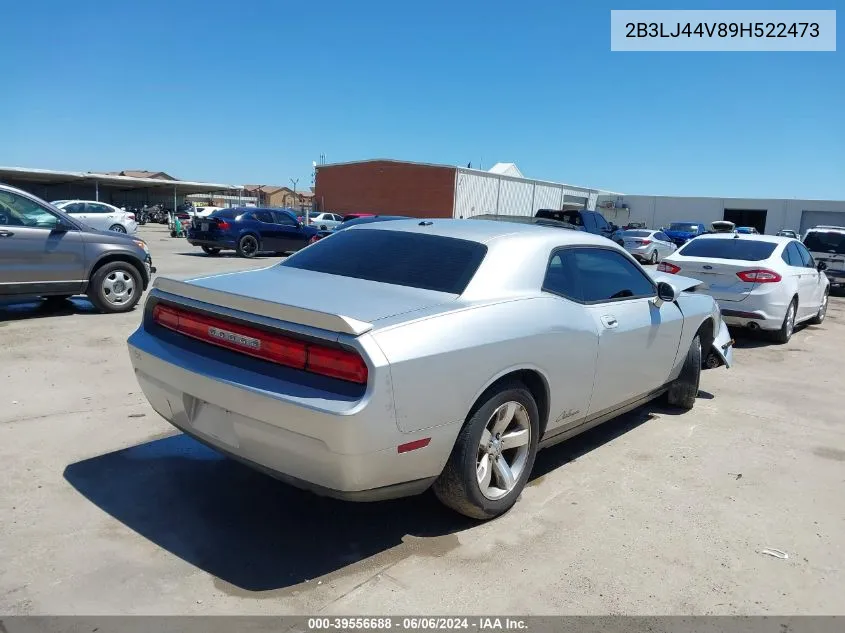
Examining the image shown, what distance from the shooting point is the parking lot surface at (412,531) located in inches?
107

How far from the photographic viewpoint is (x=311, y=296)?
10.2 ft

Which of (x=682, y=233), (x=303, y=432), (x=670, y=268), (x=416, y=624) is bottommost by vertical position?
(x=416, y=624)

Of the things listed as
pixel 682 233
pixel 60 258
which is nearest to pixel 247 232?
pixel 60 258

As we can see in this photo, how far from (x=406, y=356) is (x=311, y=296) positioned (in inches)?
27.4

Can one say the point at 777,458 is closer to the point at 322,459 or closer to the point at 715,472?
the point at 715,472

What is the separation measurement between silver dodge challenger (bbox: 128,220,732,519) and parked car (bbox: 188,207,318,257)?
15.3m

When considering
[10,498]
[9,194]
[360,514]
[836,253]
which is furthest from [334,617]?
[836,253]

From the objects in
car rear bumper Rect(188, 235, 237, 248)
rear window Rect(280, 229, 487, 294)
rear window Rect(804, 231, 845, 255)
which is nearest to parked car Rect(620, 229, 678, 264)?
rear window Rect(804, 231, 845, 255)

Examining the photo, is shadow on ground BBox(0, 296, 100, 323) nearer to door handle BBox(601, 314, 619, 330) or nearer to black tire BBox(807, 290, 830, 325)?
door handle BBox(601, 314, 619, 330)

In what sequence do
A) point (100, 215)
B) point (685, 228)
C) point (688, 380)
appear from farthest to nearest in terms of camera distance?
point (685, 228) < point (100, 215) < point (688, 380)

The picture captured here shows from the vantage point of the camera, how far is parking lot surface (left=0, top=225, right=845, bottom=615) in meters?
2.72

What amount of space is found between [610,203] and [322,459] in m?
56.2

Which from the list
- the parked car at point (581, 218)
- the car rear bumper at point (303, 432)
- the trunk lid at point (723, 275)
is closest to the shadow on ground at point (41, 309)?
the car rear bumper at point (303, 432)

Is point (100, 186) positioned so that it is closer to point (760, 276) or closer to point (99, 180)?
point (99, 180)
